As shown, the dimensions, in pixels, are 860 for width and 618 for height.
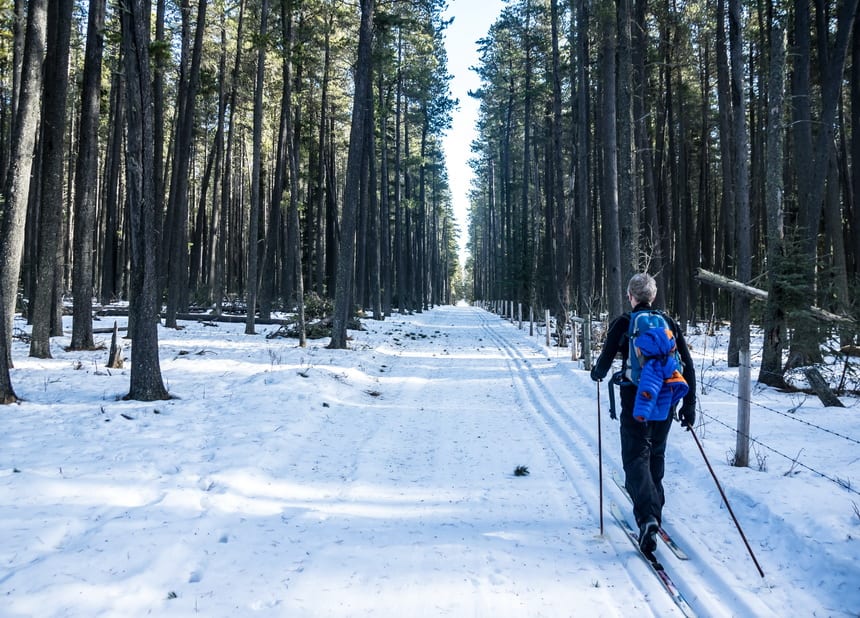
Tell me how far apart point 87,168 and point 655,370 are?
12.8 meters

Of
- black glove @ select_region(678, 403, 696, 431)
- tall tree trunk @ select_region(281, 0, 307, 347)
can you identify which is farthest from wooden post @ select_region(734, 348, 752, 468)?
tall tree trunk @ select_region(281, 0, 307, 347)

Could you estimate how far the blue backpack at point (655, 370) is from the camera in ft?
13.1

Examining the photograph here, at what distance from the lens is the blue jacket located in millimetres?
3988

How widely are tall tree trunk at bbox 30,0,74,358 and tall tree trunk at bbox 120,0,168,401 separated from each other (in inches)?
150

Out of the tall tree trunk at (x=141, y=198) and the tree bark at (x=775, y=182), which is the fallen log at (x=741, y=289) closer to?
the tree bark at (x=775, y=182)

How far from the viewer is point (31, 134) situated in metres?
8.70

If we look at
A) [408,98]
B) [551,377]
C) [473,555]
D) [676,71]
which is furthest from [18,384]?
[408,98]

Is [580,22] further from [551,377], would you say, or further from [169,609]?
[169,609]

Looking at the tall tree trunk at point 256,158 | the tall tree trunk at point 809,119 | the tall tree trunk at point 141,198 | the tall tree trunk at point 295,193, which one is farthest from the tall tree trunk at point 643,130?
the tall tree trunk at point 141,198

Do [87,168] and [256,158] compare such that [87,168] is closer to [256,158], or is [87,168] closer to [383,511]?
[256,158]

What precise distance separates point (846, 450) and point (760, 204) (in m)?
21.6

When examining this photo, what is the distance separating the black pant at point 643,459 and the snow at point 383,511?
349mm

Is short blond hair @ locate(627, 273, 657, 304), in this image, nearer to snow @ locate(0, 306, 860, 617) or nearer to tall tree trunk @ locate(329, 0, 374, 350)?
snow @ locate(0, 306, 860, 617)

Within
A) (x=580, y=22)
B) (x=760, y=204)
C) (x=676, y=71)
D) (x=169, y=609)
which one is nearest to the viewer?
(x=169, y=609)
